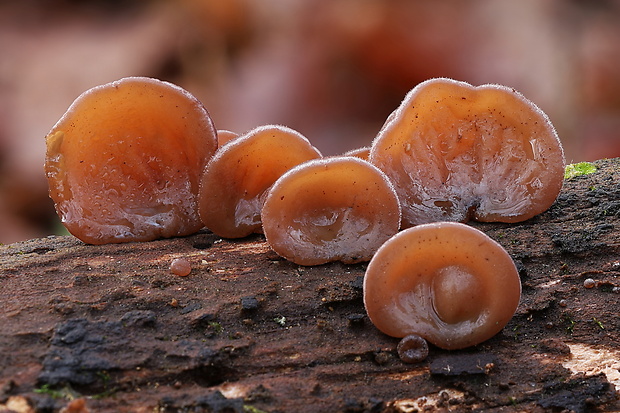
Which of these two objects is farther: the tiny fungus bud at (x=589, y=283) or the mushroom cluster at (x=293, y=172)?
the mushroom cluster at (x=293, y=172)

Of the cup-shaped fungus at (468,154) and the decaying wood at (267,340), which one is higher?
the cup-shaped fungus at (468,154)

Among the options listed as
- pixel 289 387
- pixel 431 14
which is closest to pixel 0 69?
pixel 431 14

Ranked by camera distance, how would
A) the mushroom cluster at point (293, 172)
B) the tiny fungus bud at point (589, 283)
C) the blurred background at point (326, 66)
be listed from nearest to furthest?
the tiny fungus bud at point (589, 283)
the mushroom cluster at point (293, 172)
the blurred background at point (326, 66)

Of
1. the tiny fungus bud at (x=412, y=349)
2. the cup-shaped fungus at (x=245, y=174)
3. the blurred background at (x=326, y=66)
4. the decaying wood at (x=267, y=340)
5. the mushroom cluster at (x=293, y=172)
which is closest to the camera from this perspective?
the decaying wood at (x=267, y=340)

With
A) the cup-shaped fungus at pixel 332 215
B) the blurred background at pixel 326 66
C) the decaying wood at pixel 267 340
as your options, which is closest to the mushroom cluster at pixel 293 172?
the cup-shaped fungus at pixel 332 215

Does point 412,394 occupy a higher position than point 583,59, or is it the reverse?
point 583,59

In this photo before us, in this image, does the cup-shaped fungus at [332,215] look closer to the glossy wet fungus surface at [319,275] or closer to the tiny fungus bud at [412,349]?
the glossy wet fungus surface at [319,275]

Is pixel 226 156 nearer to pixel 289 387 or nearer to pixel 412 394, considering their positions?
pixel 289 387

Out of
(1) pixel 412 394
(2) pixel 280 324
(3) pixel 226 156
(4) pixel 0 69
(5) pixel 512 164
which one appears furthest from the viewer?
(4) pixel 0 69
